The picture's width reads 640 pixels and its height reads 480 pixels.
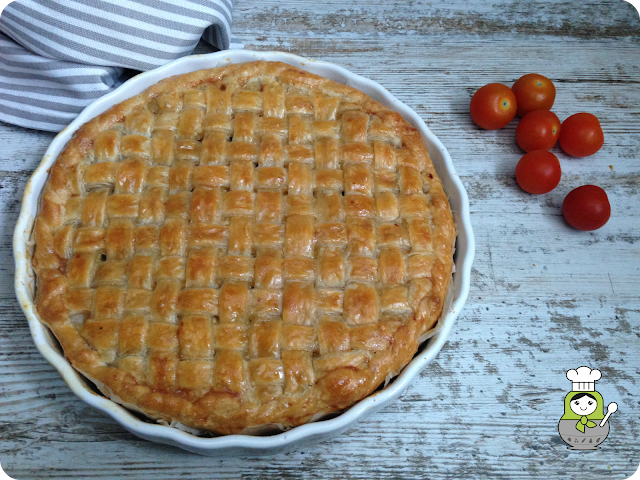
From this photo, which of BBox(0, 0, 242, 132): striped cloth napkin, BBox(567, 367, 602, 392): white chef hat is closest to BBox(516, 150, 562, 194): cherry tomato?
BBox(567, 367, 602, 392): white chef hat

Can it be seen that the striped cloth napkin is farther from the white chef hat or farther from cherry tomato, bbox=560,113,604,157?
the white chef hat

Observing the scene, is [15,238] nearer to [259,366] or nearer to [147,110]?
[147,110]

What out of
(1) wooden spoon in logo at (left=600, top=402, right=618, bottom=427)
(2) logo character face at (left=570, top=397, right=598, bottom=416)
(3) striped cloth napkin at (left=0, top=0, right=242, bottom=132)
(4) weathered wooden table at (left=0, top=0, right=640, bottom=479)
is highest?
(3) striped cloth napkin at (left=0, top=0, right=242, bottom=132)

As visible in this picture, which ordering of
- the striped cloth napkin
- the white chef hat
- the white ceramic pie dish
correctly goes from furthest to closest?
the striped cloth napkin → the white chef hat → the white ceramic pie dish

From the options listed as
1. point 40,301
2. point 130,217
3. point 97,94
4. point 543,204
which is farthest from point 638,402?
point 97,94

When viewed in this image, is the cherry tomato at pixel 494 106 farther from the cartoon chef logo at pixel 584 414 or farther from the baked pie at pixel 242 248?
the cartoon chef logo at pixel 584 414
